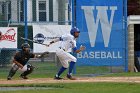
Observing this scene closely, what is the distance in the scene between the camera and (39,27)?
2023cm

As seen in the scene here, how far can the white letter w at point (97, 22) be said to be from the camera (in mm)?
20922

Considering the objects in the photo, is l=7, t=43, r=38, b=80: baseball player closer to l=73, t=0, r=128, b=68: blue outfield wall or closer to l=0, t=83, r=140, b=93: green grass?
l=0, t=83, r=140, b=93: green grass

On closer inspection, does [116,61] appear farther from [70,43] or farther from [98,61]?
[70,43]

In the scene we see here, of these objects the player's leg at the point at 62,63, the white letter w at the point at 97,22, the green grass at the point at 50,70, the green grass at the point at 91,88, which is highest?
the white letter w at the point at 97,22

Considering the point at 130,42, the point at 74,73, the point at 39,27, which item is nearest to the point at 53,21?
A: the point at 39,27

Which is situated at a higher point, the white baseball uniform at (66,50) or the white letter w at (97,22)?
the white letter w at (97,22)

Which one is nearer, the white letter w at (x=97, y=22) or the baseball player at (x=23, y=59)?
the baseball player at (x=23, y=59)

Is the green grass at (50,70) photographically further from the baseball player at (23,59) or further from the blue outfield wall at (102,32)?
the baseball player at (23,59)

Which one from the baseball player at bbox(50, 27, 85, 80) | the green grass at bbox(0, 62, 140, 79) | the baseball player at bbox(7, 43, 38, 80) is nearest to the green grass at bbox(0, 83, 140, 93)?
the baseball player at bbox(50, 27, 85, 80)

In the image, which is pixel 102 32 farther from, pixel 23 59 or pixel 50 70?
pixel 23 59

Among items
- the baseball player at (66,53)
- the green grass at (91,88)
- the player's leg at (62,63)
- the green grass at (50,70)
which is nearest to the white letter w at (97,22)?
the green grass at (50,70)

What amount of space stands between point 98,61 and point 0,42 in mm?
4293

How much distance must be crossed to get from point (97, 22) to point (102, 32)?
483mm

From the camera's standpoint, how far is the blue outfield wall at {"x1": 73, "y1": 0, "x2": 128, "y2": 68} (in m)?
20.9
